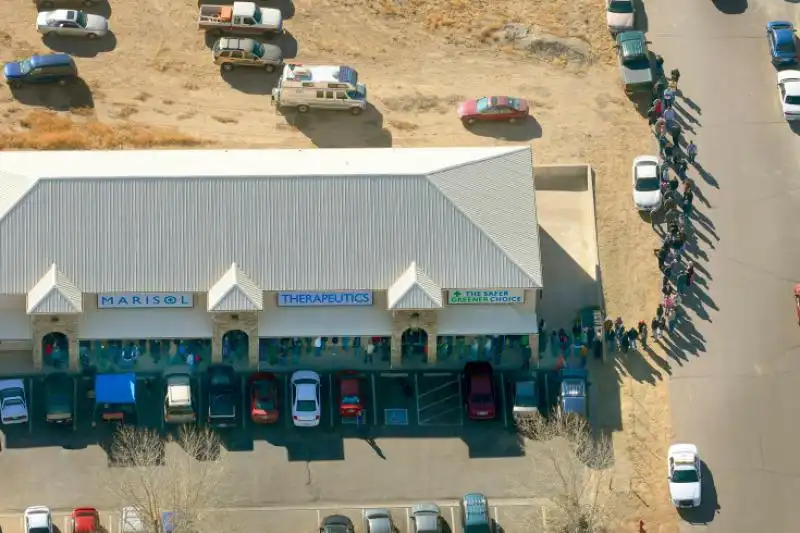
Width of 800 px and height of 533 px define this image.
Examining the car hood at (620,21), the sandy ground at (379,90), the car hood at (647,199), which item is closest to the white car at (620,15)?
the car hood at (620,21)

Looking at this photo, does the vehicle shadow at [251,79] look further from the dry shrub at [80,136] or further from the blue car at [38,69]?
the blue car at [38,69]

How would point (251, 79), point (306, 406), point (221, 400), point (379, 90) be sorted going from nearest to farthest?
point (221, 400), point (306, 406), point (379, 90), point (251, 79)

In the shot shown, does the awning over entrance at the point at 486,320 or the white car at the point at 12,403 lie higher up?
the awning over entrance at the point at 486,320

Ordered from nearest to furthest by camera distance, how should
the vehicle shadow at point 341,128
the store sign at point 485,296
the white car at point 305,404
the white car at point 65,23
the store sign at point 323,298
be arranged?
1. the white car at point 305,404
2. the store sign at point 323,298
3. the store sign at point 485,296
4. the vehicle shadow at point 341,128
5. the white car at point 65,23

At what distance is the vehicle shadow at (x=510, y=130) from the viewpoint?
441 feet

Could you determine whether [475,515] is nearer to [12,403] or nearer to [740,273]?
[740,273]

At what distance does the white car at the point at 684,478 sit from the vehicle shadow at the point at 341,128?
99.0ft

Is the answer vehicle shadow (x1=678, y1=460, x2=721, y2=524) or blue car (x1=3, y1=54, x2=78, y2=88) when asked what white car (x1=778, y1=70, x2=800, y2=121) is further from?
blue car (x1=3, y1=54, x2=78, y2=88)

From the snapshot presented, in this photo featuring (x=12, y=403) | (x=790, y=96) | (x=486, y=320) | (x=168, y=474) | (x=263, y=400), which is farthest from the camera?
(x=790, y=96)

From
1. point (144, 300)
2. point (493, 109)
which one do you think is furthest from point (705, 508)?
point (144, 300)

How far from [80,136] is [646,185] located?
120 ft

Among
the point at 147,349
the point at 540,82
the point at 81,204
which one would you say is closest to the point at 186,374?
the point at 147,349

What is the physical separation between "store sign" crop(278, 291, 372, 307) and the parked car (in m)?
12.9

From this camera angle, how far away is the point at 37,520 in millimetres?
113188
